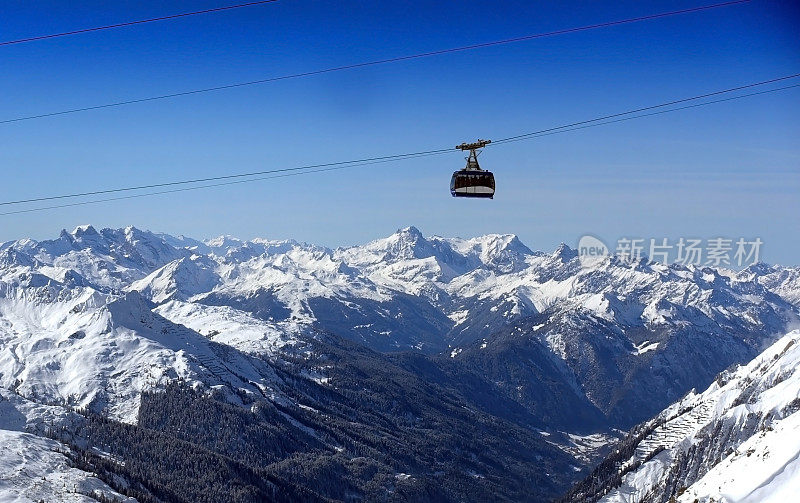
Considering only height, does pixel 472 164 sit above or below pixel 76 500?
above

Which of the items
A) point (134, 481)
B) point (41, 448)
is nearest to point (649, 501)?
point (134, 481)

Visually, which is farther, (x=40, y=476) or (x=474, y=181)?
(x=40, y=476)

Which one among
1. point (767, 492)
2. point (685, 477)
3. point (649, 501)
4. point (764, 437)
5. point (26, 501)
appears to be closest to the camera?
point (767, 492)

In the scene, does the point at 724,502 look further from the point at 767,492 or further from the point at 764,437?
the point at 764,437

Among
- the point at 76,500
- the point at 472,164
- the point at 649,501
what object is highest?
the point at 472,164

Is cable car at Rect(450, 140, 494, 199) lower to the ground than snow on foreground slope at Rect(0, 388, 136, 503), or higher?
higher

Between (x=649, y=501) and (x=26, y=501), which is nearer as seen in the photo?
(x=26, y=501)

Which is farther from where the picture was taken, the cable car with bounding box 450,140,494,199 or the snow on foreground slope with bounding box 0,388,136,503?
the snow on foreground slope with bounding box 0,388,136,503

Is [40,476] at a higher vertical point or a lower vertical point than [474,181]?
lower

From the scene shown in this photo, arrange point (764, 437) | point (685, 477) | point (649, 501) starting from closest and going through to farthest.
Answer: point (764, 437)
point (649, 501)
point (685, 477)

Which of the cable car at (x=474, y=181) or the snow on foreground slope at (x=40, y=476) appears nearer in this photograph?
the cable car at (x=474, y=181)

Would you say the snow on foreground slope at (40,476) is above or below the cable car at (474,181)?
below
